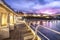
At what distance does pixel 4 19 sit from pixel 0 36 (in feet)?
13.4

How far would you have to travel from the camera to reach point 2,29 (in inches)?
266

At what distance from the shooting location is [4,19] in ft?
33.8

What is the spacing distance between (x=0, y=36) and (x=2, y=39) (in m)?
0.33

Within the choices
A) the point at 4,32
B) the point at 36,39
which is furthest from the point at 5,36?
the point at 36,39

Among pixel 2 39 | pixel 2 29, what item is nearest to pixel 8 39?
pixel 2 39

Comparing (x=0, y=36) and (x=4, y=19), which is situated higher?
(x=4, y=19)

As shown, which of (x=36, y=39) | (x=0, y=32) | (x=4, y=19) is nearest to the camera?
(x=36, y=39)

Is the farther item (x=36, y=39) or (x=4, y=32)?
(x=4, y=32)

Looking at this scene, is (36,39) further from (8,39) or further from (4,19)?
(4,19)

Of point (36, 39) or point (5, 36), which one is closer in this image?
point (36, 39)

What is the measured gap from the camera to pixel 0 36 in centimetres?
640

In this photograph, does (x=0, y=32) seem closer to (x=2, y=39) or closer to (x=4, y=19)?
(x=2, y=39)

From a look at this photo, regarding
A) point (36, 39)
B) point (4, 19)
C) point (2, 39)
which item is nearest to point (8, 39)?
point (2, 39)

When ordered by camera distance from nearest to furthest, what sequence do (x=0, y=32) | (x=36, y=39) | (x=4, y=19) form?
(x=36, y=39) < (x=0, y=32) < (x=4, y=19)
